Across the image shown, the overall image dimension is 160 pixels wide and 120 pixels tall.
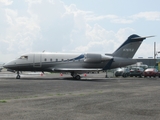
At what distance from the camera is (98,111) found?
34.1ft

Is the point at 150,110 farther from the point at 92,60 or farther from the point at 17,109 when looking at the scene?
the point at 92,60

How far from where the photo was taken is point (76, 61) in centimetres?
3638

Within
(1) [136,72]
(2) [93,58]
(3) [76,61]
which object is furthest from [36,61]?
(1) [136,72]

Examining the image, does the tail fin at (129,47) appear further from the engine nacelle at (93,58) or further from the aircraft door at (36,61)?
the aircraft door at (36,61)

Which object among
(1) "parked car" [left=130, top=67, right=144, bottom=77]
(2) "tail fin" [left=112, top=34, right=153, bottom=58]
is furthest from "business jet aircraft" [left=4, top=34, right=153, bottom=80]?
(1) "parked car" [left=130, top=67, right=144, bottom=77]

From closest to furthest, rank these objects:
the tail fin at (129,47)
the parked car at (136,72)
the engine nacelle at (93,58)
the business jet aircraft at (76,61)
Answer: the business jet aircraft at (76,61) < the engine nacelle at (93,58) < the tail fin at (129,47) < the parked car at (136,72)

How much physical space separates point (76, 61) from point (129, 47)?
25.6ft

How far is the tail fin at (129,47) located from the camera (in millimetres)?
38469

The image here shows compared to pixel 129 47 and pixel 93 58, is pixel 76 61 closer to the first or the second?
pixel 93 58

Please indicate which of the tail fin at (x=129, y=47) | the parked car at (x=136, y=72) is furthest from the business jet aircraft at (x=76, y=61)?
the parked car at (x=136, y=72)

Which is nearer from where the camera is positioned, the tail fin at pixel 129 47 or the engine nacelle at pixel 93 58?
the engine nacelle at pixel 93 58

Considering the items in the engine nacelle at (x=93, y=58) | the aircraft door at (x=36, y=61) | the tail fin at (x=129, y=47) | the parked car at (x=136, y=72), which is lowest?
the parked car at (x=136, y=72)

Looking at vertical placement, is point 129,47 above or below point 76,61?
above

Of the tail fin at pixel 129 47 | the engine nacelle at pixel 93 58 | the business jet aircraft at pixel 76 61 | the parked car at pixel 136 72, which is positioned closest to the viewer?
the business jet aircraft at pixel 76 61
